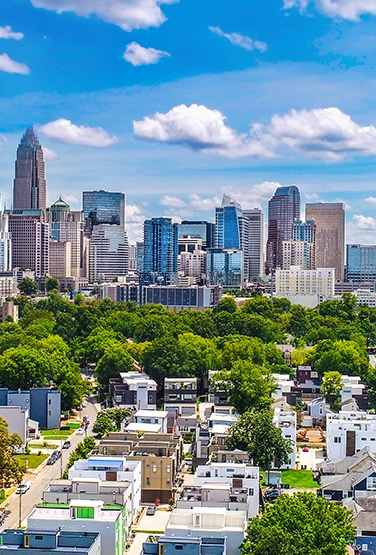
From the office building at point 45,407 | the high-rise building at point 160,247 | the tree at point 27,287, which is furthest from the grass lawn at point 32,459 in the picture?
the high-rise building at point 160,247

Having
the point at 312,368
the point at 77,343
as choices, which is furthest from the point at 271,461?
the point at 77,343

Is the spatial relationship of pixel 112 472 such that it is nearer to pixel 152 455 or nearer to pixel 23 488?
pixel 152 455

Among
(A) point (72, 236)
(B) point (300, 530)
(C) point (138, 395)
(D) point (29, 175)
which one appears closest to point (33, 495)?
(B) point (300, 530)

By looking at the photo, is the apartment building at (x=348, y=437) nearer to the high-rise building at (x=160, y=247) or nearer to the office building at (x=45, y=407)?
→ the office building at (x=45, y=407)

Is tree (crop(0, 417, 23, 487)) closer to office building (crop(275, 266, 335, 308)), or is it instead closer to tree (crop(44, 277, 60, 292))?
office building (crop(275, 266, 335, 308))

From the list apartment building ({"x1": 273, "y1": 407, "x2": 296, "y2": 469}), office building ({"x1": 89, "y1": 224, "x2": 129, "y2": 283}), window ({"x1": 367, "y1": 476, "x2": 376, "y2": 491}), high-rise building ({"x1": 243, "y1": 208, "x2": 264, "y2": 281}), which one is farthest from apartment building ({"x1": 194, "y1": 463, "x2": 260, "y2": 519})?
high-rise building ({"x1": 243, "y1": 208, "x2": 264, "y2": 281})
